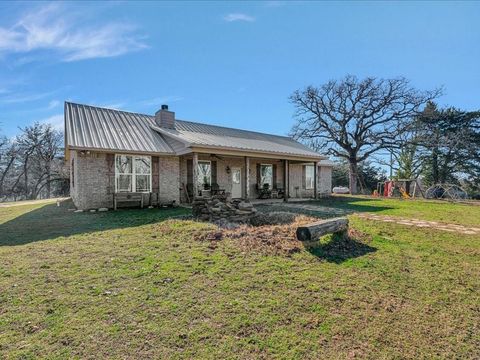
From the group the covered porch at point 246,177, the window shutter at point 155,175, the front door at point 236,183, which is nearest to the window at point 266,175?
the covered porch at point 246,177

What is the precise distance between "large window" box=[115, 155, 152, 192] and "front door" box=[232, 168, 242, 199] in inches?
194

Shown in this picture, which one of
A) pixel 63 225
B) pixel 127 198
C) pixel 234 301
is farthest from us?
pixel 127 198

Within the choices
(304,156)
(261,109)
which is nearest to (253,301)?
(304,156)

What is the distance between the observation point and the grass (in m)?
2.63

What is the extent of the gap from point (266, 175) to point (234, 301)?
14.1m

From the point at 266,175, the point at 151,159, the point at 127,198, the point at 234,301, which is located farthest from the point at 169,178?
the point at 234,301

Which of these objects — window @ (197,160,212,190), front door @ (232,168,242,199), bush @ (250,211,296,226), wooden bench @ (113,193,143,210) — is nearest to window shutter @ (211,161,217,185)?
window @ (197,160,212,190)

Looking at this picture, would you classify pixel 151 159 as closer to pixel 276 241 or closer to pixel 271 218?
pixel 271 218

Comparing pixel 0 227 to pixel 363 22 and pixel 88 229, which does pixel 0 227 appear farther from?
pixel 363 22

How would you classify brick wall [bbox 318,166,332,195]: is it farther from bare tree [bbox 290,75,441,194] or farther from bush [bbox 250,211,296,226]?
bush [bbox 250,211,296,226]

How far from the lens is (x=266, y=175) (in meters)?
17.3

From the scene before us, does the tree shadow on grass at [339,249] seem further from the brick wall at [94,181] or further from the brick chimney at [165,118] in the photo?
the brick chimney at [165,118]

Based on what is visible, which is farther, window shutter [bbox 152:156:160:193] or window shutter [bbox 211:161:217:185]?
window shutter [bbox 211:161:217:185]

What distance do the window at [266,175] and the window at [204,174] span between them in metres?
3.73
